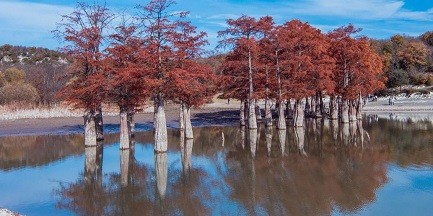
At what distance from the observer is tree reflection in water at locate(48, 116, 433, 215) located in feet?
43.2

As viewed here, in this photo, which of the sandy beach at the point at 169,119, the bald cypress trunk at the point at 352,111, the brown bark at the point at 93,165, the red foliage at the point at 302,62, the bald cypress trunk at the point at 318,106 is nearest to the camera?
the brown bark at the point at 93,165

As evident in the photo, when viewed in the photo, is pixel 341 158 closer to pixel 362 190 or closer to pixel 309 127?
pixel 362 190

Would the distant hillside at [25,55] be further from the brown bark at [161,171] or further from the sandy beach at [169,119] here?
the brown bark at [161,171]

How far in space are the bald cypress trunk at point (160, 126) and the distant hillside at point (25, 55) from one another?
75413 millimetres

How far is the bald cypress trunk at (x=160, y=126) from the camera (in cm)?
2255

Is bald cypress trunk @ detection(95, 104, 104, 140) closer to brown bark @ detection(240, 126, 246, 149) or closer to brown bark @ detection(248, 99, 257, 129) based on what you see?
brown bark @ detection(240, 126, 246, 149)

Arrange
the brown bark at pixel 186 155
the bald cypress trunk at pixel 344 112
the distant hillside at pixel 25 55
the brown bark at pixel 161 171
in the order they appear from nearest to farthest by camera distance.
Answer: the brown bark at pixel 161 171
the brown bark at pixel 186 155
the bald cypress trunk at pixel 344 112
the distant hillside at pixel 25 55

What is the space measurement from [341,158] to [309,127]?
1545cm

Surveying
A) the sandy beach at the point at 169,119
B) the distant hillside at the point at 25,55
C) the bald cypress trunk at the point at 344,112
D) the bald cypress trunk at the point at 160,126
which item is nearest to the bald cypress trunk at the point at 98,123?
the bald cypress trunk at the point at 160,126

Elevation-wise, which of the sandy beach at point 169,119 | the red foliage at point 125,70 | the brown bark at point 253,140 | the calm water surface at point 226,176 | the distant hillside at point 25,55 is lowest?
the calm water surface at point 226,176

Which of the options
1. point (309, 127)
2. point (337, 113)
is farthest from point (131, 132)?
point (337, 113)

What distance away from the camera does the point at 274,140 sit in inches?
1117

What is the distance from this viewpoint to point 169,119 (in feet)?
141

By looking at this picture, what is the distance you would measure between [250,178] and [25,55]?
95652mm
